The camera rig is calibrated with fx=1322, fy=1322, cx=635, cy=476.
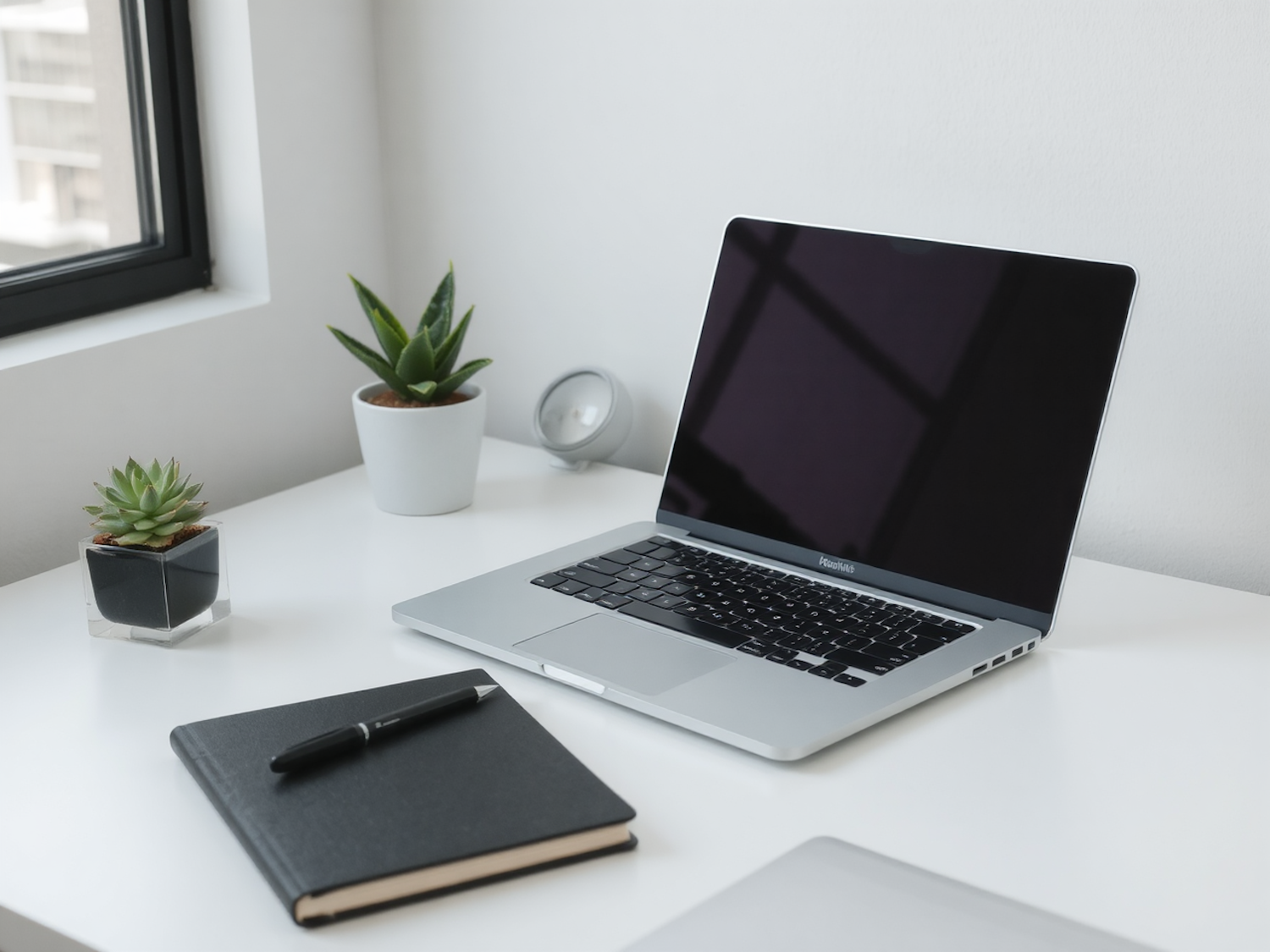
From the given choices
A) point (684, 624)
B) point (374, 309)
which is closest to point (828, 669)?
point (684, 624)

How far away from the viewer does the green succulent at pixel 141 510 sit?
1003 mm

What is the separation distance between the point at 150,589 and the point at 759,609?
0.46 metres

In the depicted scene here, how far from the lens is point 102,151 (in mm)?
1433

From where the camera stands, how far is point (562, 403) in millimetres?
1435

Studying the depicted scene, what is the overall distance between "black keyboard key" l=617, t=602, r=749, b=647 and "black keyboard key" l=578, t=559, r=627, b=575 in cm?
7

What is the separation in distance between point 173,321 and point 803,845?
2.96ft

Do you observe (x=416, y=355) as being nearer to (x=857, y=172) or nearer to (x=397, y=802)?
(x=857, y=172)

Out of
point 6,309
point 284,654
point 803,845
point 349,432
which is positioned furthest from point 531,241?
point 803,845

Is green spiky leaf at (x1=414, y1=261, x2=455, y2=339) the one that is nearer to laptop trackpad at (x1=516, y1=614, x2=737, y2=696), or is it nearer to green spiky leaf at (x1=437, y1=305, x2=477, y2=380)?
green spiky leaf at (x1=437, y1=305, x2=477, y2=380)

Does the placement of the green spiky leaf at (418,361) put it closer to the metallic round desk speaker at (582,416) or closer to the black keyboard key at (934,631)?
the metallic round desk speaker at (582,416)

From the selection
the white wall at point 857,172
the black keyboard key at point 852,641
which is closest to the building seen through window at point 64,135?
the white wall at point 857,172

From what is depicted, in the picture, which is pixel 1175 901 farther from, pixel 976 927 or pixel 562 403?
pixel 562 403

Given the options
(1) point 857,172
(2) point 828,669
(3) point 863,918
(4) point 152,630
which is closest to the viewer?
(3) point 863,918

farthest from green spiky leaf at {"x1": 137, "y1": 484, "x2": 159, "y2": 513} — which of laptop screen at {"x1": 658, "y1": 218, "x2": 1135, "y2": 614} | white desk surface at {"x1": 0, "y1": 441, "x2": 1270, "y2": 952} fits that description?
laptop screen at {"x1": 658, "y1": 218, "x2": 1135, "y2": 614}
